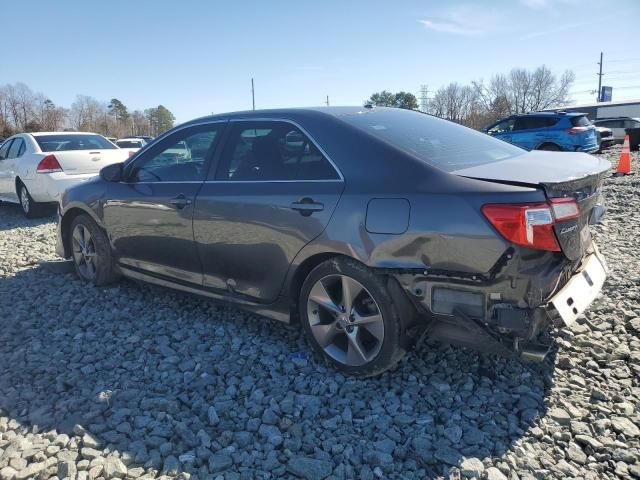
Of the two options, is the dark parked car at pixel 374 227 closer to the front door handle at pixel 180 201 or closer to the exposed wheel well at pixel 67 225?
the front door handle at pixel 180 201

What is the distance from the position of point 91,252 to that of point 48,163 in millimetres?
4306

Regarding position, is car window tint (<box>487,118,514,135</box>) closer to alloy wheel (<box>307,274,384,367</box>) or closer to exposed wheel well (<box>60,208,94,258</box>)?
exposed wheel well (<box>60,208,94,258</box>)

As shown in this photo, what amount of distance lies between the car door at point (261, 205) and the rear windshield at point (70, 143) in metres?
6.33

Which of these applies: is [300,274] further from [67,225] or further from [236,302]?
[67,225]

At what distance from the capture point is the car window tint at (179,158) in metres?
3.86

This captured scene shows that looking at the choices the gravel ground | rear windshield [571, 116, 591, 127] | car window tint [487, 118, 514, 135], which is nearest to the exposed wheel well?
the gravel ground

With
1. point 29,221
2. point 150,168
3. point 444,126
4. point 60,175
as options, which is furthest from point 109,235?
point 29,221

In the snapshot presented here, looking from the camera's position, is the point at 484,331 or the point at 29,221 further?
the point at 29,221

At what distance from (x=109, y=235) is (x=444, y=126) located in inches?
122

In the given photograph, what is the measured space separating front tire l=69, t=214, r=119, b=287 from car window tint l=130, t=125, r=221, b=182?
2.61ft

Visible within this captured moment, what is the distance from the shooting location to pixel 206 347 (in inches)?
141

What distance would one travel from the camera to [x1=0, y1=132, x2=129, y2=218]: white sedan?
328 inches

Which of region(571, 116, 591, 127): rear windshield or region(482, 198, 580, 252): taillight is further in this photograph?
region(571, 116, 591, 127): rear windshield

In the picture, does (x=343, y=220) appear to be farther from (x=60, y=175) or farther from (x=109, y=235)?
(x=60, y=175)
